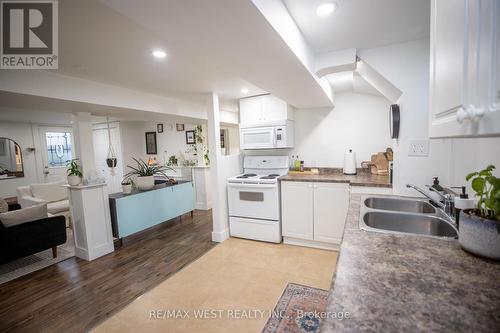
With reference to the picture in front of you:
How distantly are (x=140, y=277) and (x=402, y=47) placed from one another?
11.1 feet

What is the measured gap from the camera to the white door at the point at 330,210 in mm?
2807

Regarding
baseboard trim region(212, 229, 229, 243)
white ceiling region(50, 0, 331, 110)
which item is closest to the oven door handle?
baseboard trim region(212, 229, 229, 243)

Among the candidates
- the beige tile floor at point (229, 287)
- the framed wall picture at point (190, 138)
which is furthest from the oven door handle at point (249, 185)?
the framed wall picture at point (190, 138)

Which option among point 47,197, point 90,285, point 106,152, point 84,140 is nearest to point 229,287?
point 90,285

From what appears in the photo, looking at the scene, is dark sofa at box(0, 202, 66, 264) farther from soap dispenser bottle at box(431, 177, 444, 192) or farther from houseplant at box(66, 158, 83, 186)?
soap dispenser bottle at box(431, 177, 444, 192)

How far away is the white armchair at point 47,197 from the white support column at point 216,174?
10.5 feet

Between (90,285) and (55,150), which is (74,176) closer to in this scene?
(90,285)

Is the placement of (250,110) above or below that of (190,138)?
above

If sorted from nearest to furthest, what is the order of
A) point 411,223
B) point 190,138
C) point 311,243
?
point 411,223 < point 311,243 < point 190,138

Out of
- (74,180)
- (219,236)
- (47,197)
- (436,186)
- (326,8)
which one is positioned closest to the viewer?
(326,8)

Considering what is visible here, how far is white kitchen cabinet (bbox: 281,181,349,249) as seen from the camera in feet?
9.30

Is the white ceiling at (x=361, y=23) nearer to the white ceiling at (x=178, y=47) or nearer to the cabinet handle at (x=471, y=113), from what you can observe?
the white ceiling at (x=178, y=47)

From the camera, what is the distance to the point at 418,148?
198cm

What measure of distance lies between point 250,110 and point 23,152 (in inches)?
249
